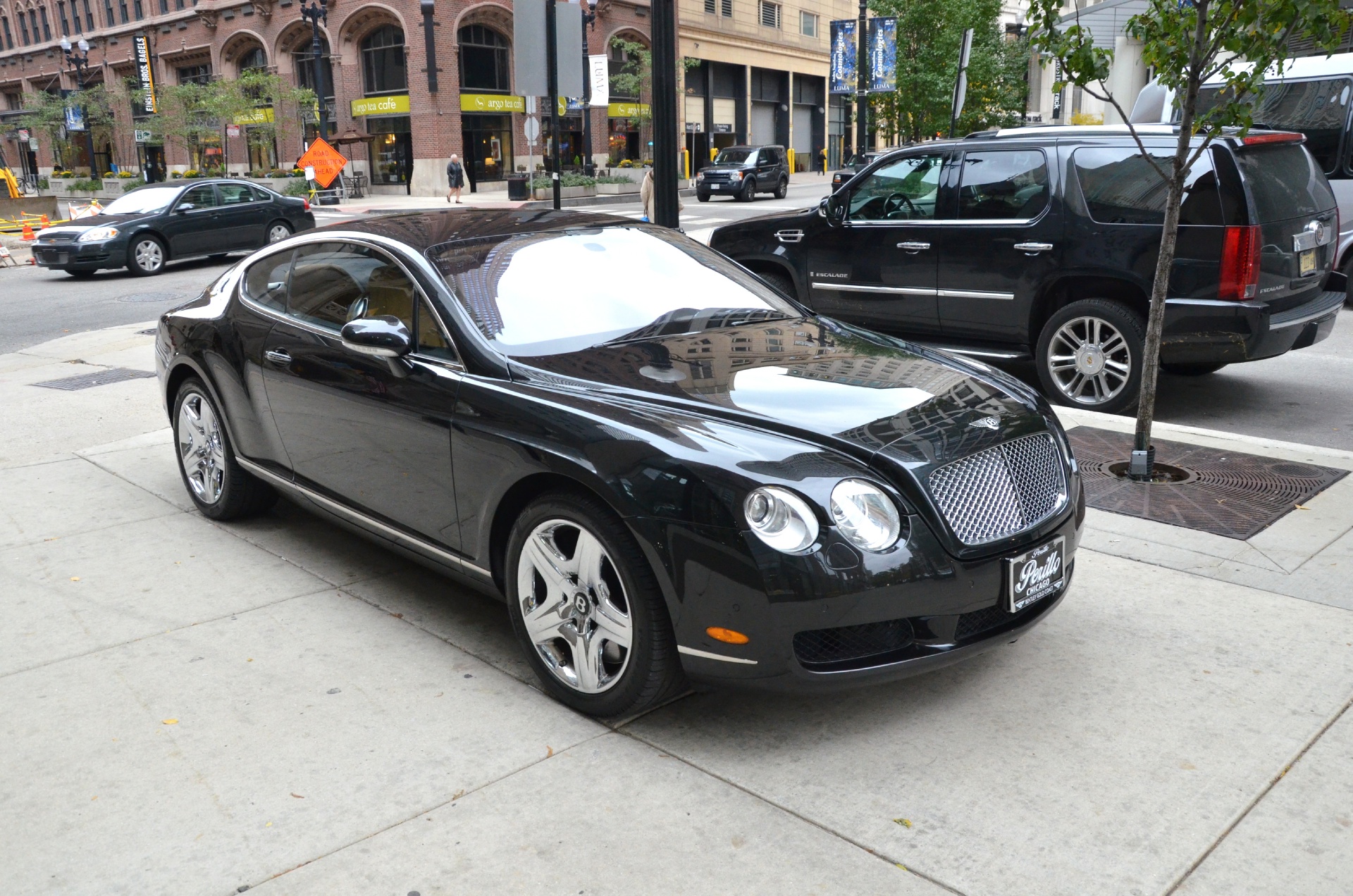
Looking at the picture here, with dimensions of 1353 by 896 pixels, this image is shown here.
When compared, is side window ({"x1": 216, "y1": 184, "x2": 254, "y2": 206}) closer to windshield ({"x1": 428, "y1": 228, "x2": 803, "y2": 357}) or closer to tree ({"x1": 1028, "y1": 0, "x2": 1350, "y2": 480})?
tree ({"x1": 1028, "y1": 0, "x2": 1350, "y2": 480})

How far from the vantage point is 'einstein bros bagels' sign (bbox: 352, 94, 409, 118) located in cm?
4697

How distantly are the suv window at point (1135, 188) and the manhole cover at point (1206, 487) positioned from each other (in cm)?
157

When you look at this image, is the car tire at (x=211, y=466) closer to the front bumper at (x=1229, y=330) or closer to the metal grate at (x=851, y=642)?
the metal grate at (x=851, y=642)

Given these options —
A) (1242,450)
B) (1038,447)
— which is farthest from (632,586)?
(1242,450)

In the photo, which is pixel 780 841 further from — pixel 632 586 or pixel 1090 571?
pixel 1090 571

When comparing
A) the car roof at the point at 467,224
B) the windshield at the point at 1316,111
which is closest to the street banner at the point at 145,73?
the windshield at the point at 1316,111

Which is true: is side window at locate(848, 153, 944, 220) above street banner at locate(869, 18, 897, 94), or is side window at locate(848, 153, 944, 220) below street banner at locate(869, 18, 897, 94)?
below

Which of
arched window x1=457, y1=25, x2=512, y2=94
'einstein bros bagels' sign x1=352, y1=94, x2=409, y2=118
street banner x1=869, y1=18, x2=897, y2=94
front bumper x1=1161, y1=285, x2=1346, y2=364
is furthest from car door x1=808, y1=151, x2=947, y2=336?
'einstein bros bagels' sign x1=352, y1=94, x2=409, y2=118

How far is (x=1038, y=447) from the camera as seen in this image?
3.78 m

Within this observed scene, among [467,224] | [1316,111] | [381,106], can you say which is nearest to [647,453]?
[467,224]

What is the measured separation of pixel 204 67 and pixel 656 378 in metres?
60.2

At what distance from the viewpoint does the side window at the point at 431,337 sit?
409 centimetres

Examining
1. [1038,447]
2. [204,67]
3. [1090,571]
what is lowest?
[1090,571]

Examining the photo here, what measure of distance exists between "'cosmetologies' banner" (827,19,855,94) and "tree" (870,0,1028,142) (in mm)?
947
